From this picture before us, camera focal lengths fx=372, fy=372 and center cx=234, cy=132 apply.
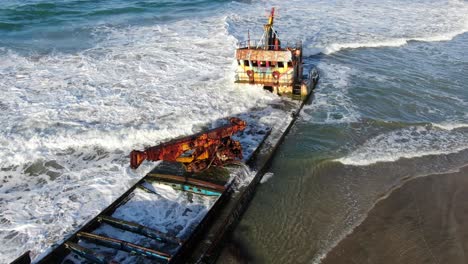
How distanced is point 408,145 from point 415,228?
6.07 meters

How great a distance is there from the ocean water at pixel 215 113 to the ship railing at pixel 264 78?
33.5 inches

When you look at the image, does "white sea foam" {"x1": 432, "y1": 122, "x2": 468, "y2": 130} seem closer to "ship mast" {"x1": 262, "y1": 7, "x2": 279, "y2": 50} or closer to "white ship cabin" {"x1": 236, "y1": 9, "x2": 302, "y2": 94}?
"white ship cabin" {"x1": 236, "y1": 9, "x2": 302, "y2": 94}

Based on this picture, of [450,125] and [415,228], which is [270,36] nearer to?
[450,125]

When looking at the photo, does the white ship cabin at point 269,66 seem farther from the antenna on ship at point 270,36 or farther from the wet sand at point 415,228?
the wet sand at point 415,228

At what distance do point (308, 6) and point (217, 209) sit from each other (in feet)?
141

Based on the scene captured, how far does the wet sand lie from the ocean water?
48cm

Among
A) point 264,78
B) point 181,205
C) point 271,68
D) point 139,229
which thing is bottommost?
point 181,205

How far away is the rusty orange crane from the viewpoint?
13.1 meters

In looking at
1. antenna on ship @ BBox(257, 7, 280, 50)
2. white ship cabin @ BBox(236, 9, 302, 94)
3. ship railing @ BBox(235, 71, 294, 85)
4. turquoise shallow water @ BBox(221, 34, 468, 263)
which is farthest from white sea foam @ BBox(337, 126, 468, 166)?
antenna on ship @ BBox(257, 7, 280, 50)

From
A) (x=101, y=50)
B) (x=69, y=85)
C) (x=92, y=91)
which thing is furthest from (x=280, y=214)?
(x=101, y=50)

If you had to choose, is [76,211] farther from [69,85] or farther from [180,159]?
[69,85]

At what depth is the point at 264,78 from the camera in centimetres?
2253

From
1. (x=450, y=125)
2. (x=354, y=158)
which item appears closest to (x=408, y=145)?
(x=354, y=158)

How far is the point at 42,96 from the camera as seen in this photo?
21.5 m
